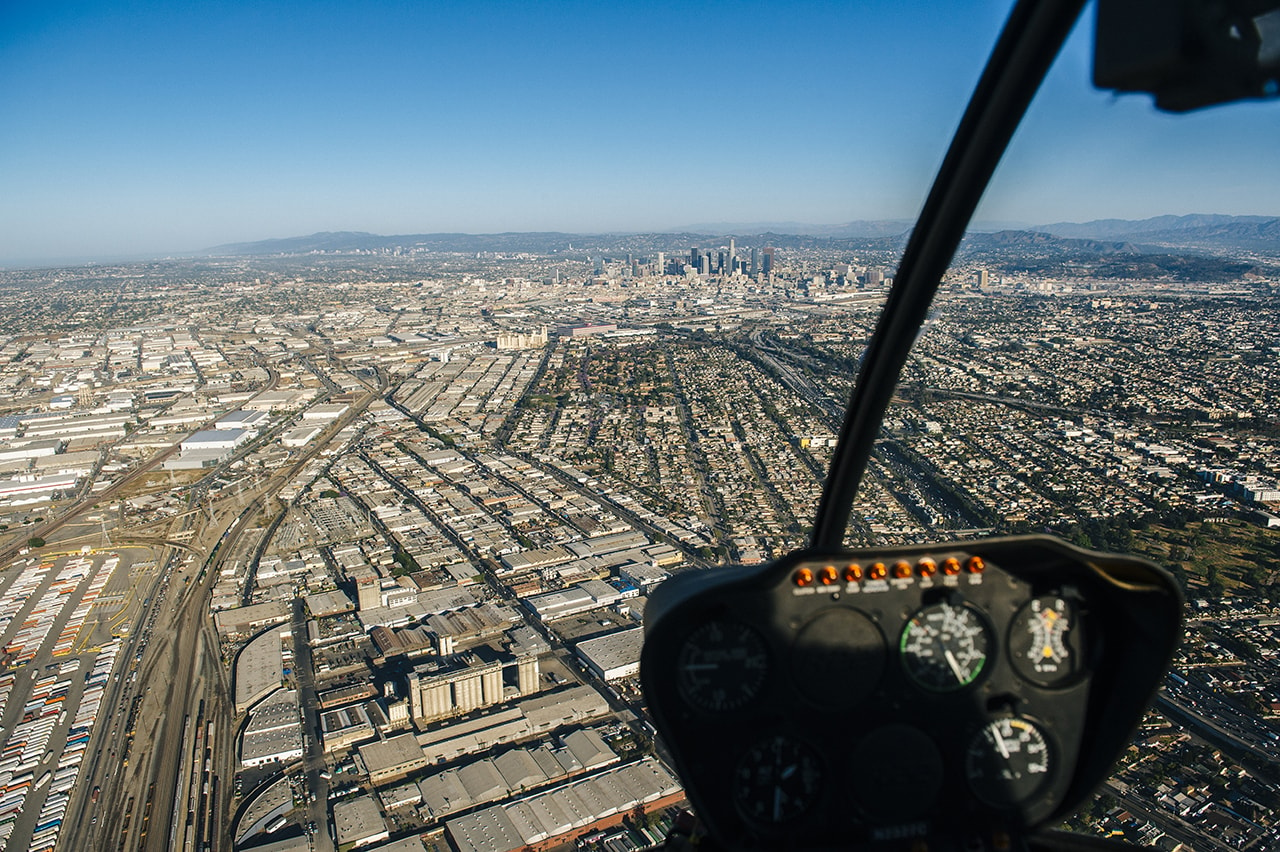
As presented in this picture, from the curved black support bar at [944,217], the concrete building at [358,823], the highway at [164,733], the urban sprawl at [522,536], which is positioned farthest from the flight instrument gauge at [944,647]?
the highway at [164,733]

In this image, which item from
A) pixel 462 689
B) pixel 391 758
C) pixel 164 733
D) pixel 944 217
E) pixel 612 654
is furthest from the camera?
pixel 612 654

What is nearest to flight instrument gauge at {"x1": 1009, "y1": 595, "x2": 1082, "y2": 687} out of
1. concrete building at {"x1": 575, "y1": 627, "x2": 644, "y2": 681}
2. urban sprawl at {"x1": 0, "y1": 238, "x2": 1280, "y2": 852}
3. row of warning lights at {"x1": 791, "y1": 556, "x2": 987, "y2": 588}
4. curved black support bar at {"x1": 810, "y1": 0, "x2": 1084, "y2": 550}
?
row of warning lights at {"x1": 791, "y1": 556, "x2": 987, "y2": 588}

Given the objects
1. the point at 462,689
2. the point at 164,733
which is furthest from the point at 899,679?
the point at 164,733

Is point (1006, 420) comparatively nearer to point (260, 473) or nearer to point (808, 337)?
point (808, 337)

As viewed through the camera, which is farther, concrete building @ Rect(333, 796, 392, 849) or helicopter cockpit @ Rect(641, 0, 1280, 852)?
concrete building @ Rect(333, 796, 392, 849)

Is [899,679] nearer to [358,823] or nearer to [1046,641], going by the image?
[1046,641]

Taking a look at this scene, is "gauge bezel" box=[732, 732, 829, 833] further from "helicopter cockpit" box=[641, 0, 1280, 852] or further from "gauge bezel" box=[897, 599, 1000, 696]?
"gauge bezel" box=[897, 599, 1000, 696]

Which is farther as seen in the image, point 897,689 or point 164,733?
point 164,733

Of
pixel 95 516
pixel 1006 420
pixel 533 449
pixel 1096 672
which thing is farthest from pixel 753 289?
pixel 1096 672
